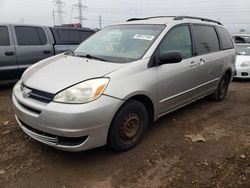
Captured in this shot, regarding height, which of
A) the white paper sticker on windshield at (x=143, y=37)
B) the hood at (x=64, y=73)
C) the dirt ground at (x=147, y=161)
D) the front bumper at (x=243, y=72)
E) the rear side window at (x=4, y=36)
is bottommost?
the front bumper at (x=243, y=72)

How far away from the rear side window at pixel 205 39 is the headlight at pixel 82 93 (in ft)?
7.82

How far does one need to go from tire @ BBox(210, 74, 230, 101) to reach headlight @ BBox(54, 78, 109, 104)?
3.50 m

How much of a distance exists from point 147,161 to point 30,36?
487 centimetres

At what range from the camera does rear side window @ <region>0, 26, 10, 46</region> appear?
629 centimetres

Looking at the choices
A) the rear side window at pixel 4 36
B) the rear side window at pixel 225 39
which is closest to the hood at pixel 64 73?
the rear side window at pixel 4 36

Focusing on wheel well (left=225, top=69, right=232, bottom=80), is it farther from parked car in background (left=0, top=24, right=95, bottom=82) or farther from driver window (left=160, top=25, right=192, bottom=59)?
parked car in background (left=0, top=24, right=95, bottom=82)

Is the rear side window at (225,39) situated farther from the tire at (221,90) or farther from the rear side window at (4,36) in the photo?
the rear side window at (4,36)

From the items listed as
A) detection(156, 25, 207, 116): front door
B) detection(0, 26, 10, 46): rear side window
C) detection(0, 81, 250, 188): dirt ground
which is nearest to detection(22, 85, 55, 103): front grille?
detection(0, 81, 250, 188): dirt ground

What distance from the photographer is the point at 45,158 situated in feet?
11.1

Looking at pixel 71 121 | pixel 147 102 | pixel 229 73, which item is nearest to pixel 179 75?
pixel 147 102

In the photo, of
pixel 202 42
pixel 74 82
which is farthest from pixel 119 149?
pixel 202 42

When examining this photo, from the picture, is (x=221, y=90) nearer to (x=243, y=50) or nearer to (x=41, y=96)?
(x=41, y=96)

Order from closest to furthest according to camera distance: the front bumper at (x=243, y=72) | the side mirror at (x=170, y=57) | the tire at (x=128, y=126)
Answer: the tire at (x=128, y=126), the side mirror at (x=170, y=57), the front bumper at (x=243, y=72)

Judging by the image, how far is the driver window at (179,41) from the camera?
4.05 meters
